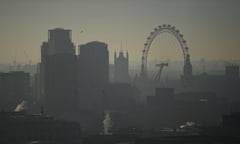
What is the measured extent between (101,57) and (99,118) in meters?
54.9

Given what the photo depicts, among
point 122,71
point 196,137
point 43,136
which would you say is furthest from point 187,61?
point 196,137

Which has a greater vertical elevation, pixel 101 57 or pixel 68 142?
pixel 101 57

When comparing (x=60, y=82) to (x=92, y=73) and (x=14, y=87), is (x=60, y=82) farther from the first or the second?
(x=92, y=73)

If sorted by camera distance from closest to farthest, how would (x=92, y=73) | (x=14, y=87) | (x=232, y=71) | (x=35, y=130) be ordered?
(x=35, y=130), (x=14, y=87), (x=92, y=73), (x=232, y=71)

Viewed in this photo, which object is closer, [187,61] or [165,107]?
[165,107]

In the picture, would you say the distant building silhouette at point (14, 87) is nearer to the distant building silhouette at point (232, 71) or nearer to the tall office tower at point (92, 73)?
the tall office tower at point (92, 73)

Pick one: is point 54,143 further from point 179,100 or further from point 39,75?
point 39,75

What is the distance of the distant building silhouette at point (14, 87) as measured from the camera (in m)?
132

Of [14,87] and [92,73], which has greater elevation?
[92,73]

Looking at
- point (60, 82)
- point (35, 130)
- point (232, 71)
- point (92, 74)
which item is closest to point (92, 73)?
point (92, 74)

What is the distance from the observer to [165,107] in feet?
397

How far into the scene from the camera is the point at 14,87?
13612 cm

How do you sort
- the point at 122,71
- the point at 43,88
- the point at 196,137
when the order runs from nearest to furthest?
the point at 196,137, the point at 43,88, the point at 122,71

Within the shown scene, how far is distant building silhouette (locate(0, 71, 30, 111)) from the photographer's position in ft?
432
